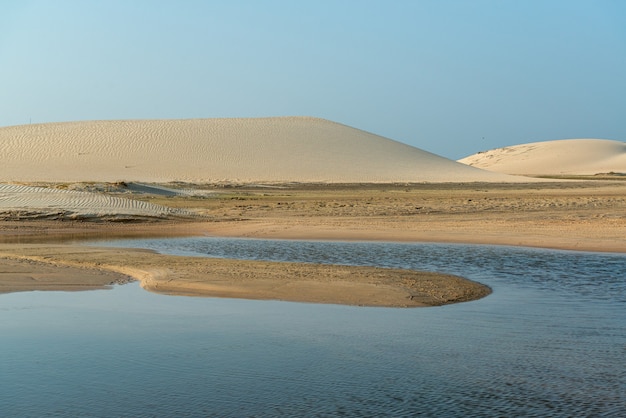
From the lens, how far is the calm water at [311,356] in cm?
643

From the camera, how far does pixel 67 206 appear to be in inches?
967

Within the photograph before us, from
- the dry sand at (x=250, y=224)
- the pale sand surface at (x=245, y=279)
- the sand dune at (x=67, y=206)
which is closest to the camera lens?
the pale sand surface at (x=245, y=279)

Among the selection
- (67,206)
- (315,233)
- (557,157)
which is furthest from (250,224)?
(557,157)

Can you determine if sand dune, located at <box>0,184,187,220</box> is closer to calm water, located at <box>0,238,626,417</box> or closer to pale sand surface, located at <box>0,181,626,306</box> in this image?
pale sand surface, located at <box>0,181,626,306</box>

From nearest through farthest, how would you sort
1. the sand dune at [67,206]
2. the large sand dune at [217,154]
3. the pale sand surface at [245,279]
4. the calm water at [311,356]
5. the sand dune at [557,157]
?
the calm water at [311,356]
the pale sand surface at [245,279]
the sand dune at [67,206]
the large sand dune at [217,154]
the sand dune at [557,157]

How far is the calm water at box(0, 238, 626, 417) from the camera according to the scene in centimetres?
643

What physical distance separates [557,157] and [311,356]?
147 m

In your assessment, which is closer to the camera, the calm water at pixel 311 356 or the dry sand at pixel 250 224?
the calm water at pixel 311 356

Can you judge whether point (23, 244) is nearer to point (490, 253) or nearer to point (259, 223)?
point (259, 223)

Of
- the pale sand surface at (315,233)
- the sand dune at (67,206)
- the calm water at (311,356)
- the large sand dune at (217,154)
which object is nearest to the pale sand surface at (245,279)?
the pale sand surface at (315,233)

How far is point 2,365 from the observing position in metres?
7.38

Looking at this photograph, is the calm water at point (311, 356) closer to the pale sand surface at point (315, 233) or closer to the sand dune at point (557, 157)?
the pale sand surface at point (315, 233)

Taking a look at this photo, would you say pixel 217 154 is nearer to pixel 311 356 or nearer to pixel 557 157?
pixel 311 356

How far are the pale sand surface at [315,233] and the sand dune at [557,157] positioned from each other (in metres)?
103
